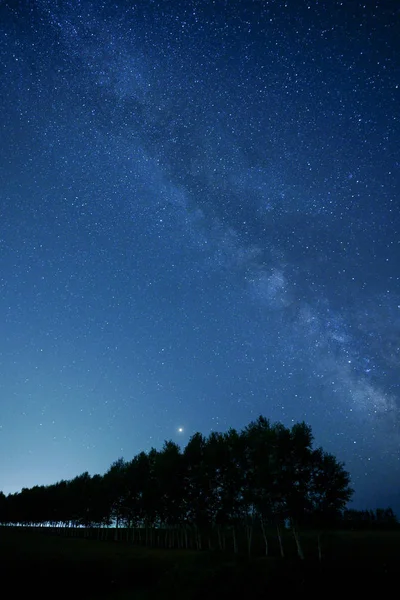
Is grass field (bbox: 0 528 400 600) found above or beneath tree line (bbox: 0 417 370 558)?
beneath

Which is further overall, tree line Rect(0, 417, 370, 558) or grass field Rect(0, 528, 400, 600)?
tree line Rect(0, 417, 370, 558)

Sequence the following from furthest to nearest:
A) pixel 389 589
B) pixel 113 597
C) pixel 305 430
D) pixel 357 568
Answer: pixel 305 430 < pixel 357 568 < pixel 113 597 < pixel 389 589

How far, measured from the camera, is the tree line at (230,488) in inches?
1603

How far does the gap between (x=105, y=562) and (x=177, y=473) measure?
68.7 feet

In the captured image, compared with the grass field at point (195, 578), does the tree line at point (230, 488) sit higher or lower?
higher

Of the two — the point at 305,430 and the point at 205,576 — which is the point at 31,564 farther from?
the point at 305,430

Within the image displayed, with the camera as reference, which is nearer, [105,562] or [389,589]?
[389,589]

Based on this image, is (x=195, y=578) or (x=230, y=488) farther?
(x=230, y=488)

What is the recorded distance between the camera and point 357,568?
94.5 feet

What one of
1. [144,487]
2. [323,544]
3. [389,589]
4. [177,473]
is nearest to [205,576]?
[389,589]

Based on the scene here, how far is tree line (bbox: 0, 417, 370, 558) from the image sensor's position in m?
40.7

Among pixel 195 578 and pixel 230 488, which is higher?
pixel 230 488

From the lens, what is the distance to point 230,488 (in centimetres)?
5081

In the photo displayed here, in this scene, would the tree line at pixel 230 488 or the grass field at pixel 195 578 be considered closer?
the grass field at pixel 195 578
